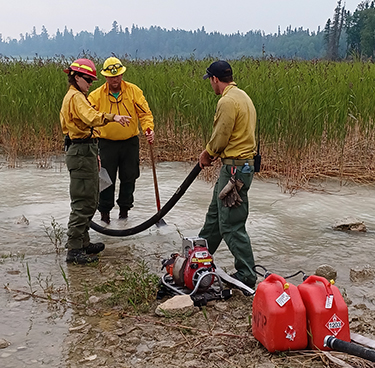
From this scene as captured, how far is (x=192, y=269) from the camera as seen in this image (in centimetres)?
368

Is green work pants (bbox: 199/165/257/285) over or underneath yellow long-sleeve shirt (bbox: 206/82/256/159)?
underneath

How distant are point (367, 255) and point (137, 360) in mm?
2587

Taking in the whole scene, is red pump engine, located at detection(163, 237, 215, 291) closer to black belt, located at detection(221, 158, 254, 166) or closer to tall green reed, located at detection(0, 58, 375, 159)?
black belt, located at detection(221, 158, 254, 166)

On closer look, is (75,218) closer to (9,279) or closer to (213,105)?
(9,279)

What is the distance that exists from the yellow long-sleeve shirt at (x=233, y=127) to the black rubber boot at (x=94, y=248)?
1.54 metres

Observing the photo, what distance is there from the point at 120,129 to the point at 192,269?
2114 millimetres

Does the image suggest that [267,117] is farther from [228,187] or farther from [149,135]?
[228,187]

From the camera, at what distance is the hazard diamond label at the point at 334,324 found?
2836 mm

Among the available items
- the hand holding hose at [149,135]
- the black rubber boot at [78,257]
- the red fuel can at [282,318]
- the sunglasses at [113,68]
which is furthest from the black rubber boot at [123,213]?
the red fuel can at [282,318]

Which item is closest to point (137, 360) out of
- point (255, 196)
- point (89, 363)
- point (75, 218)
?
point (89, 363)

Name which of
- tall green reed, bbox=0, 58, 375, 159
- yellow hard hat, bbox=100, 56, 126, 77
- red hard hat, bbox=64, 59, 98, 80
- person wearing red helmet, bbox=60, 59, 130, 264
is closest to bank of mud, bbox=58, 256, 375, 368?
person wearing red helmet, bbox=60, 59, 130, 264

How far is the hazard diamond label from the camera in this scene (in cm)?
284

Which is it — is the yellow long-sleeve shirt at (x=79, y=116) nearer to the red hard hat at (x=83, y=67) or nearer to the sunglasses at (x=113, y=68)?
the red hard hat at (x=83, y=67)

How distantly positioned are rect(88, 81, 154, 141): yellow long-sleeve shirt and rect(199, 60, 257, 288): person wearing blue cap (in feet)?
5.25
